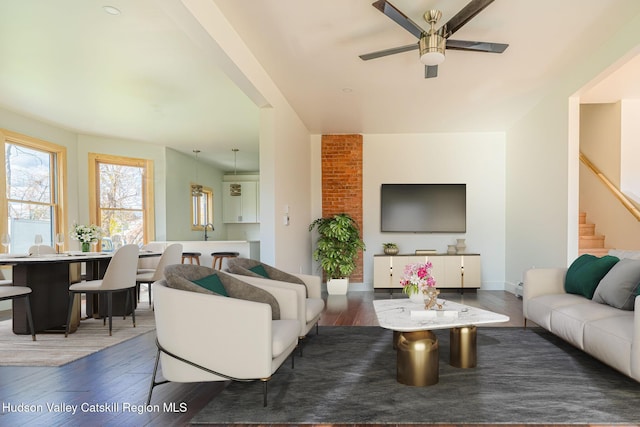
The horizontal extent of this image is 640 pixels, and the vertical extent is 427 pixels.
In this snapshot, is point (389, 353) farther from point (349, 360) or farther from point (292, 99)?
point (292, 99)

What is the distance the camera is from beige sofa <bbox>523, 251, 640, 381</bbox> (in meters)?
2.48

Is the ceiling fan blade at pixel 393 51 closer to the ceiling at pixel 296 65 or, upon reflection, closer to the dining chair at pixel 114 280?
the ceiling at pixel 296 65

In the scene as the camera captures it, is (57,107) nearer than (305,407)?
No

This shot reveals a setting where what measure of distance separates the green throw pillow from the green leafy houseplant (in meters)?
3.91

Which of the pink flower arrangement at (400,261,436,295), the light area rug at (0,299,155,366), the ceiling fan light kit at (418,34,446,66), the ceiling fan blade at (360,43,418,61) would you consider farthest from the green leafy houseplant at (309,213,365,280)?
the ceiling fan light kit at (418,34,446,66)

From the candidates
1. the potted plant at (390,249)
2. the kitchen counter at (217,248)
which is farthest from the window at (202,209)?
the potted plant at (390,249)

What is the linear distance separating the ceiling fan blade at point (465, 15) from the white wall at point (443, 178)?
163 inches

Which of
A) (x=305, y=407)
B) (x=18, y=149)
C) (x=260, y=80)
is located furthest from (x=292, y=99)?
(x=18, y=149)

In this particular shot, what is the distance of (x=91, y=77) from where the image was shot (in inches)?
179

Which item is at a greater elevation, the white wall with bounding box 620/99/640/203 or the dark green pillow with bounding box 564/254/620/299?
the white wall with bounding box 620/99/640/203

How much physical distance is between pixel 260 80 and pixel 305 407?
313 cm

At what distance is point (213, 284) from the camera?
2.70m

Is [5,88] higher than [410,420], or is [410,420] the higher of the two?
[5,88]

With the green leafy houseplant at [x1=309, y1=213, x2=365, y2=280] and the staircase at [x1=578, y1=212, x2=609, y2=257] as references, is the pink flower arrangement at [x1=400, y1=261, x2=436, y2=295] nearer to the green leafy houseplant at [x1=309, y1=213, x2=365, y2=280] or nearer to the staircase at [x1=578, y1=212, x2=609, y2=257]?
the green leafy houseplant at [x1=309, y1=213, x2=365, y2=280]
